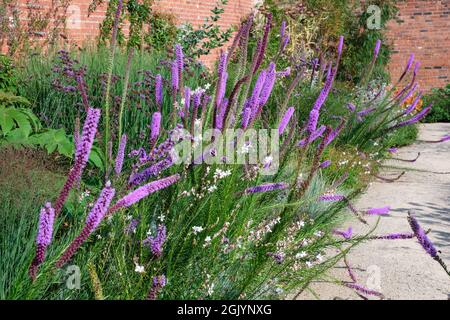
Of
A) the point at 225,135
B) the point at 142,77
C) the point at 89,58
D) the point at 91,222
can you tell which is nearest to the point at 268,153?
the point at 225,135

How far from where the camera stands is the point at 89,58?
6.56 metres

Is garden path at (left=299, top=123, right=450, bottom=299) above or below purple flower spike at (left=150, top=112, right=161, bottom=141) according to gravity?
below

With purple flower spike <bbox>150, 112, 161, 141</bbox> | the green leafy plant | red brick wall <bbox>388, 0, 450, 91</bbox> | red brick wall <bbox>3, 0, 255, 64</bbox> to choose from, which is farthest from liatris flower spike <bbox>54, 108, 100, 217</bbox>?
red brick wall <bbox>388, 0, 450, 91</bbox>

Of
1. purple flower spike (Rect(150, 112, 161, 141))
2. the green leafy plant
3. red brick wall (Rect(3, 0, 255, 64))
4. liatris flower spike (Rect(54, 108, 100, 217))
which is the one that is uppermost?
red brick wall (Rect(3, 0, 255, 64))

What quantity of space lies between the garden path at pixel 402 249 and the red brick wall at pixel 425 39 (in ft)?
33.2

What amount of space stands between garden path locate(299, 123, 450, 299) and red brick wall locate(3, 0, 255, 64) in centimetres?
306

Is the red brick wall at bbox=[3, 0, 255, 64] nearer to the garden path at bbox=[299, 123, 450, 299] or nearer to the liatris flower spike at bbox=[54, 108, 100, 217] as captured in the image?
the garden path at bbox=[299, 123, 450, 299]

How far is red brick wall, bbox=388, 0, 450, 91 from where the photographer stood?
17328mm

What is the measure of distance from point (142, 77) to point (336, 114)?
8.55 ft

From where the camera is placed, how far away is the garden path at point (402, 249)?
365cm

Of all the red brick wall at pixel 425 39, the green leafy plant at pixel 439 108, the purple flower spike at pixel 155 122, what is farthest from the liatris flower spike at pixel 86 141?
the red brick wall at pixel 425 39

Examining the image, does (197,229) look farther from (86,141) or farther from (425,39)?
(425,39)
